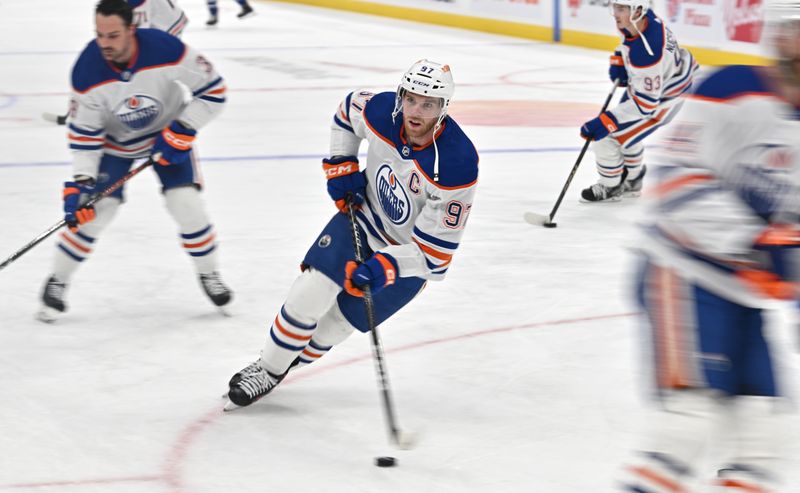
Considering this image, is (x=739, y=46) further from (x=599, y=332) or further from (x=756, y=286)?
(x=756, y=286)

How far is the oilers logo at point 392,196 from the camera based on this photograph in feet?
9.55

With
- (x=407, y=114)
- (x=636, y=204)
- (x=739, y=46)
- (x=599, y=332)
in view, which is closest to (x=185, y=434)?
(x=407, y=114)

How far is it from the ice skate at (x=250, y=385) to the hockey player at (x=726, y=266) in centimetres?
134

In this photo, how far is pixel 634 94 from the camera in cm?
531

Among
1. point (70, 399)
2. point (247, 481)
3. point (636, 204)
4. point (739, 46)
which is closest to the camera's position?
point (247, 481)

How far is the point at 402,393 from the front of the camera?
316cm

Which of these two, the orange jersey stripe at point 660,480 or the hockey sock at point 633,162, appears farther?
the hockey sock at point 633,162

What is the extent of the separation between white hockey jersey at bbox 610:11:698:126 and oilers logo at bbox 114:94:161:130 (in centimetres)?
238

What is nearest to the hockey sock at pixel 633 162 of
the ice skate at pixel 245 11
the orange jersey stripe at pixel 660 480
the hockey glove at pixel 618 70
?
the hockey glove at pixel 618 70

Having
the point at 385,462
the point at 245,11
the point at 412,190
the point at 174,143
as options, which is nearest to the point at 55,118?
the point at 174,143

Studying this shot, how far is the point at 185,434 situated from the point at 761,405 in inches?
60.3

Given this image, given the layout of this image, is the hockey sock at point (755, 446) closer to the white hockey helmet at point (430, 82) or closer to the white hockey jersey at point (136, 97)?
the white hockey helmet at point (430, 82)

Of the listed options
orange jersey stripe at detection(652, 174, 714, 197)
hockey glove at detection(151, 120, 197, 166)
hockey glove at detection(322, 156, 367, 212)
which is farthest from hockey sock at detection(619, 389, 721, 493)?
hockey glove at detection(151, 120, 197, 166)

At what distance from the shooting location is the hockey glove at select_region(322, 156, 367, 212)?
3.05 meters
